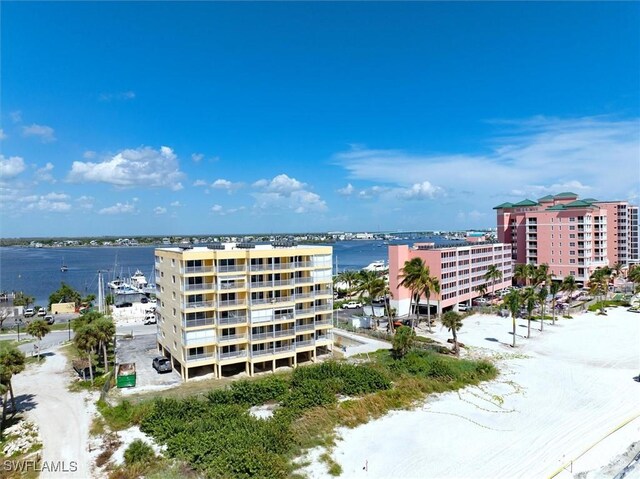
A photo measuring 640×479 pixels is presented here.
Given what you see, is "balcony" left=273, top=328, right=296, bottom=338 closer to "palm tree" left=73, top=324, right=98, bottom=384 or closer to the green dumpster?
the green dumpster

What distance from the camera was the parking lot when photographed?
127 feet

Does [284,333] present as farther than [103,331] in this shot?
Yes

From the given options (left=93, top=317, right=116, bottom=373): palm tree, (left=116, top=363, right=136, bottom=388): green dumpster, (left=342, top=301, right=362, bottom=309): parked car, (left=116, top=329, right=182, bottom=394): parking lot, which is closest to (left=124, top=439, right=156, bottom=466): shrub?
(left=116, top=329, right=182, bottom=394): parking lot

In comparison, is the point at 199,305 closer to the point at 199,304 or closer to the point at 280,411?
the point at 199,304

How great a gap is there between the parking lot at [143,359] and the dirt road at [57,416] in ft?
15.2

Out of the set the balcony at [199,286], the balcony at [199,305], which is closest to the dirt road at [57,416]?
the balcony at [199,305]

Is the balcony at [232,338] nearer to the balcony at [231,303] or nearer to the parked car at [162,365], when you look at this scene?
the balcony at [231,303]

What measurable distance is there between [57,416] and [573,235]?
10110 centimetres

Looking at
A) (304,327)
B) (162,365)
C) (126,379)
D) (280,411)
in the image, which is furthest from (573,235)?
(126,379)

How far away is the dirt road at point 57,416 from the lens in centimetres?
2590

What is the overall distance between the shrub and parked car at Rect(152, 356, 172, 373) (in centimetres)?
1512

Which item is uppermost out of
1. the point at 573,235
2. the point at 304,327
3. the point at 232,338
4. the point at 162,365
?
the point at 573,235

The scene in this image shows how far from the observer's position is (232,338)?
4000 centimetres

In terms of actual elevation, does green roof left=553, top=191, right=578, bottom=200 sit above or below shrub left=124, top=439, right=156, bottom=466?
above
